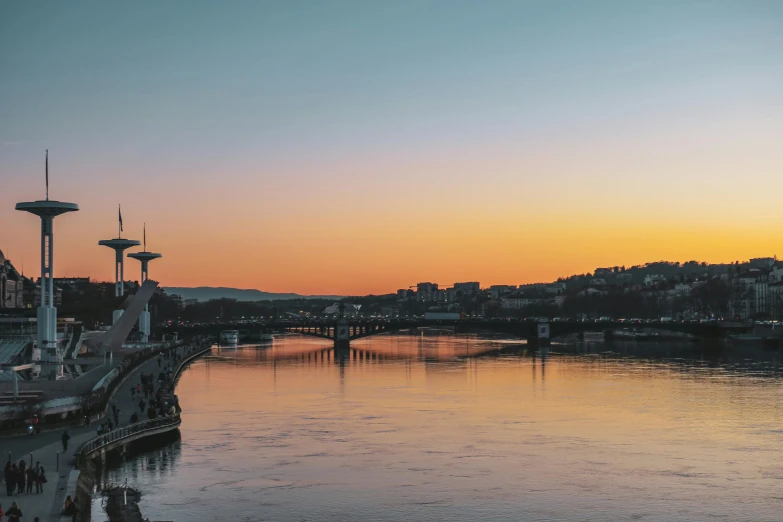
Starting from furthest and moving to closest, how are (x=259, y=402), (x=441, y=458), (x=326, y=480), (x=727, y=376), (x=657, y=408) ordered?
(x=727, y=376) → (x=259, y=402) → (x=657, y=408) → (x=441, y=458) → (x=326, y=480)

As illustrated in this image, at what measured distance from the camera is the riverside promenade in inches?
695

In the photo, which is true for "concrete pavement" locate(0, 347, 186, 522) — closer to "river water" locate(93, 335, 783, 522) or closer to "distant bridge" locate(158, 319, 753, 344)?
"river water" locate(93, 335, 783, 522)

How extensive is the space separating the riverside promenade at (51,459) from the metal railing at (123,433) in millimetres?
275

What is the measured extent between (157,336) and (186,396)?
5780cm

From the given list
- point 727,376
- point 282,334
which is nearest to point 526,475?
point 727,376

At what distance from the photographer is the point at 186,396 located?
145 feet

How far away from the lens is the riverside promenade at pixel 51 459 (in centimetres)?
1766

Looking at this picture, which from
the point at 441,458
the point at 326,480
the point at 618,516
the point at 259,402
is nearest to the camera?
the point at 618,516

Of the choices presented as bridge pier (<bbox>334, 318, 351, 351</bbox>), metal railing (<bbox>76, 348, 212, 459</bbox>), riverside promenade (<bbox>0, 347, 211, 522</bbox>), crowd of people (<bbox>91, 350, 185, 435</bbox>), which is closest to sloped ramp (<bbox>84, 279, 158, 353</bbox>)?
crowd of people (<bbox>91, 350, 185, 435</bbox>)

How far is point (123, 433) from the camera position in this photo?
90.2ft

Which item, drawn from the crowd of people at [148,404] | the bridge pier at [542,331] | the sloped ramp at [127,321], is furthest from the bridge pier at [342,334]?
the crowd of people at [148,404]

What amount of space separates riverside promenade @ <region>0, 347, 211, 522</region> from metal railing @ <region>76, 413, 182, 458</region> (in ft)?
0.90

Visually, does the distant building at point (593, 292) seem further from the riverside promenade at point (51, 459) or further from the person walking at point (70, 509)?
the person walking at point (70, 509)

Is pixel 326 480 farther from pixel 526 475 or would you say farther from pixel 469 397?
pixel 469 397
